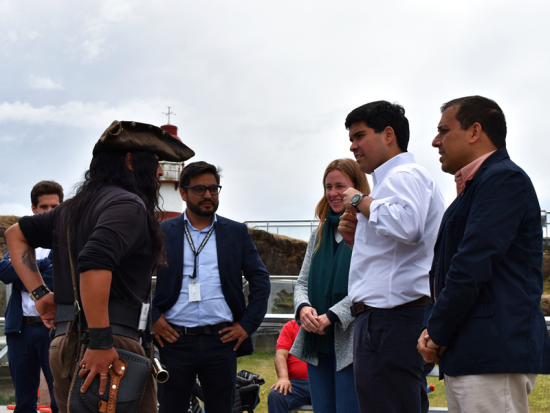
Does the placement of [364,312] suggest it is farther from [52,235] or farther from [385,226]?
[52,235]

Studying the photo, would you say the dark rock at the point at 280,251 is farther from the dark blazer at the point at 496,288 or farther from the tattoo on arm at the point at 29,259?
the dark blazer at the point at 496,288

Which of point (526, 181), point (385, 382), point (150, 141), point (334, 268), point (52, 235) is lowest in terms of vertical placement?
point (385, 382)

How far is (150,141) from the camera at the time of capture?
2.59 meters

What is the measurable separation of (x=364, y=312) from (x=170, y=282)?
149cm

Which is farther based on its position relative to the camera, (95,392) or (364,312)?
(364,312)

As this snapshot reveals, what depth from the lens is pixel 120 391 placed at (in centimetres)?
209

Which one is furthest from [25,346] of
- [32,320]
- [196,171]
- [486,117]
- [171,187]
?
[171,187]

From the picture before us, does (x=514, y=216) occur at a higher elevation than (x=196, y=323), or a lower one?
higher

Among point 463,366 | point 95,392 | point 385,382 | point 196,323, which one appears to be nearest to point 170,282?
point 196,323

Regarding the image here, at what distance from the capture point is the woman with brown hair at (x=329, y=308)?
2873 mm

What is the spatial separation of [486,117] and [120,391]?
1.92 meters

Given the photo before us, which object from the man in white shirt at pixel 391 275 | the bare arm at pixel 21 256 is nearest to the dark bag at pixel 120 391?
the bare arm at pixel 21 256

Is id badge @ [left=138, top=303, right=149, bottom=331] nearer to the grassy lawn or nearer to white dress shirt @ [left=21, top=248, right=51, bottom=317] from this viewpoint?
white dress shirt @ [left=21, top=248, right=51, bottom=317]

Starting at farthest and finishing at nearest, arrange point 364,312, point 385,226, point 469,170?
point 364,312 → point 385,226 → point 469,170
